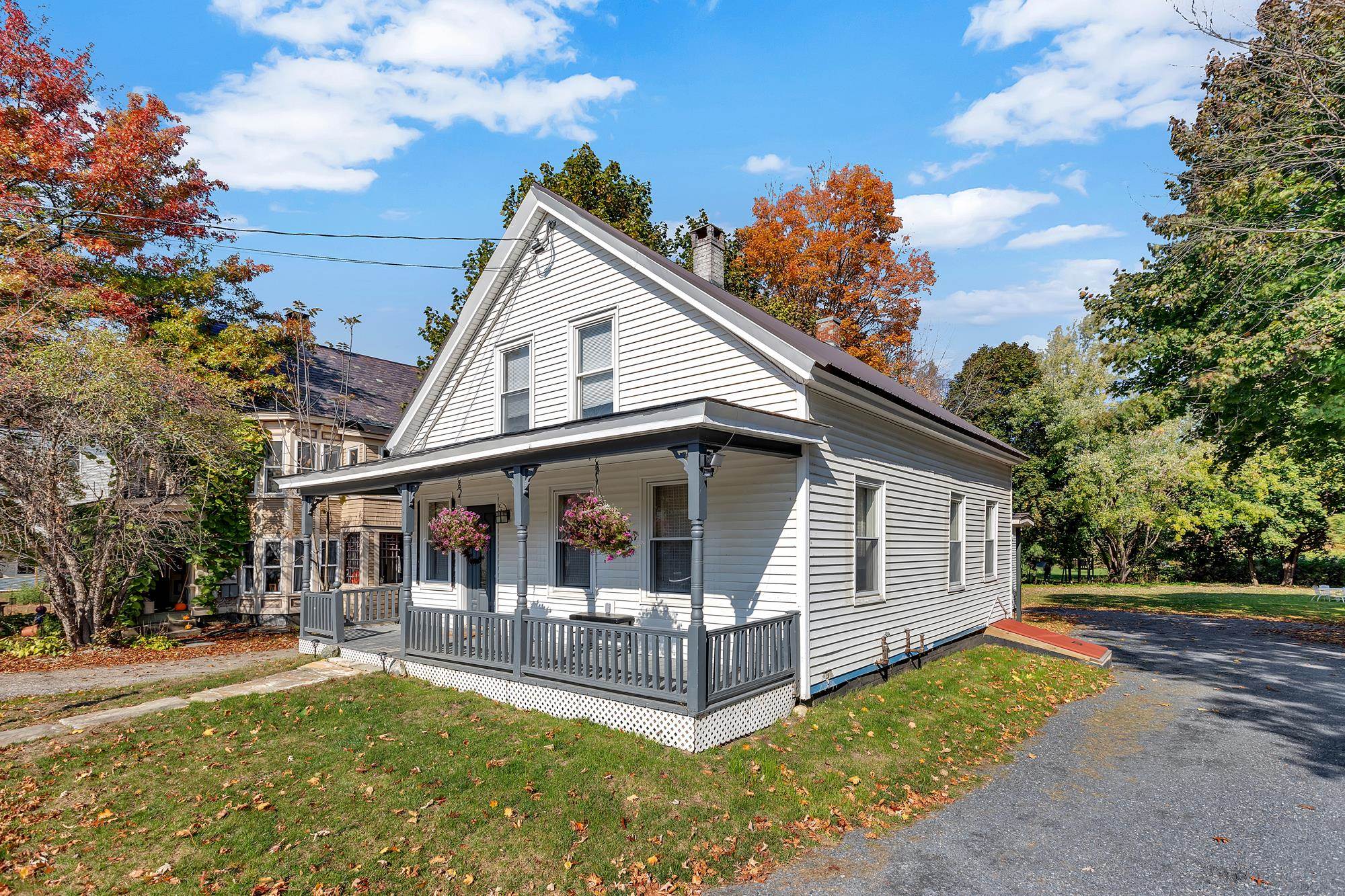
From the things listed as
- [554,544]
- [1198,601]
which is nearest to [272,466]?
[554,544]

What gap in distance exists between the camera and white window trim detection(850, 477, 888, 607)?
9.28 metres

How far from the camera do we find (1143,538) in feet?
114

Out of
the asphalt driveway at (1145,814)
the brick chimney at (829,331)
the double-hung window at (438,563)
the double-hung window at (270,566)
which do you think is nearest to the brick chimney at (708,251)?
the brick chimney at (829,331)

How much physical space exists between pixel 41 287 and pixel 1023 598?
31.9 m

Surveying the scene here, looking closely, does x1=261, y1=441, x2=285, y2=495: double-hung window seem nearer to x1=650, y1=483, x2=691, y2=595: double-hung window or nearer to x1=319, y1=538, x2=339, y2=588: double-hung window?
x1=319, y1=538, x2=339, y2=588: double-hung window

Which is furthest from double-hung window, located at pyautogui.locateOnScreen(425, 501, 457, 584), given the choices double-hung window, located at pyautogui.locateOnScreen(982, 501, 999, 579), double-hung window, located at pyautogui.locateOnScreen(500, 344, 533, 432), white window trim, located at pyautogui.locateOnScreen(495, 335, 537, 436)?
double-hung window, located at pyautogui.locateOnScreen(982, 501, 999, 579)

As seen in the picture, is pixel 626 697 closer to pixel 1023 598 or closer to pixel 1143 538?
pixel 1023 598

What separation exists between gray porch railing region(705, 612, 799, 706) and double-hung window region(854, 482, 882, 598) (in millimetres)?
2038

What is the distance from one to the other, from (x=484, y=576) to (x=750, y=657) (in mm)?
6870

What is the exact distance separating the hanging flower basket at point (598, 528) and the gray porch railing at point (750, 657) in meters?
1.56

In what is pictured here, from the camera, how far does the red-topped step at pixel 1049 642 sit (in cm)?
1255

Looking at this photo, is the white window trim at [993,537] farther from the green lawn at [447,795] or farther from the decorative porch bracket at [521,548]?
the decorative porch bracket at [521,548]

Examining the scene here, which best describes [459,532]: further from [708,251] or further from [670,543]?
[708,251]

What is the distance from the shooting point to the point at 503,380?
12750 mm
